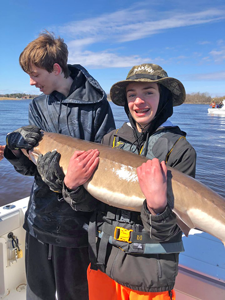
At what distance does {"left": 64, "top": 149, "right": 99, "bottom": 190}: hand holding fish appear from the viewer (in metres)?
2.12

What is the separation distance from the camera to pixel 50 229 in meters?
2.53

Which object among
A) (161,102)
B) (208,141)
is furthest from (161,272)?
(208,141)

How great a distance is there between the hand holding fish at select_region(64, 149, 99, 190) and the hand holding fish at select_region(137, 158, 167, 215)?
0.56 metres

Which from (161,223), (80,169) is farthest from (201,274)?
(80,169)

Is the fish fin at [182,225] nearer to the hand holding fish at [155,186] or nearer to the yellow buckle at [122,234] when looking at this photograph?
the hand holding fish at [155,186]

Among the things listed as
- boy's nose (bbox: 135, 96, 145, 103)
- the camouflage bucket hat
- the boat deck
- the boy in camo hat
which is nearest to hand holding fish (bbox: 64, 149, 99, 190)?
the boy in camo hat

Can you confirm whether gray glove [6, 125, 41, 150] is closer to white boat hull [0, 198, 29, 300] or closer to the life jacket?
the life jacket

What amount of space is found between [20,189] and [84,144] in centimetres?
825

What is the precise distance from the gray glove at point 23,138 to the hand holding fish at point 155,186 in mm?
1410

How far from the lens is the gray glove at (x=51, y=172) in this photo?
2.24 metres

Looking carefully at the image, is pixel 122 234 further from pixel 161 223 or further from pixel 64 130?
pixel 64 130

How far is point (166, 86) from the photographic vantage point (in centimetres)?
230

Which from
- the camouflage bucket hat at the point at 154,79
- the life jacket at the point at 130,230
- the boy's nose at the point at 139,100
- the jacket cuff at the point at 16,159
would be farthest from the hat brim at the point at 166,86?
the jacket cuff at the point at 16,159

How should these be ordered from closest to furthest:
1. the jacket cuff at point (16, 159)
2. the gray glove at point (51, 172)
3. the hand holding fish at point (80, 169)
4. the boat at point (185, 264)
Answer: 1. the hand holding fish at point (80, 169)
2. the gray glove at point (51, 172)
3. the jacket cuff at point (16, 159)
4. the boat at point (185, 264)
